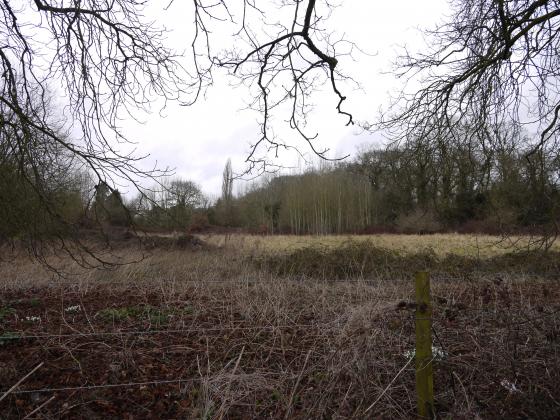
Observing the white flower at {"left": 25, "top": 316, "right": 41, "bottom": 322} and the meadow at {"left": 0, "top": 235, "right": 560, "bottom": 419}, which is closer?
the meadow at {"left": 0, "top": 235, "right": 560, "bottom": 419}

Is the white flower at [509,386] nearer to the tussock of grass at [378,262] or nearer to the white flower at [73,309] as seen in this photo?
the white flower at [73,309]

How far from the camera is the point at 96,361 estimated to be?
4348 millimetres

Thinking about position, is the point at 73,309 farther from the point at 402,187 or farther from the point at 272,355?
the point at 402,187

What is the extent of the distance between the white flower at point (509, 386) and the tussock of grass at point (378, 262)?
8.27m

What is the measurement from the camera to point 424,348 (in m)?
3.00

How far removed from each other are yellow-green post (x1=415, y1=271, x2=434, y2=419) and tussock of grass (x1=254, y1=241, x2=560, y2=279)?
8.66m

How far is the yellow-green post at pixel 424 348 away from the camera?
2.91 meters

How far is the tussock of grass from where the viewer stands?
12164 millimetres

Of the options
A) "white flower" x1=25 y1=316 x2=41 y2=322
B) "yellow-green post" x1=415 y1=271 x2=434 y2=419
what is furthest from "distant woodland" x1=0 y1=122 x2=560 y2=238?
"yellow-green post" x1=415 y1=271 x2=434 y2=419

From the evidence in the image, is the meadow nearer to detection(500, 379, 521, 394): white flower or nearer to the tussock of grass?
detection(500, 379, 521, 394): white flower

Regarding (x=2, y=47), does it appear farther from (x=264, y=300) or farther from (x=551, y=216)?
(x=551, y=216)

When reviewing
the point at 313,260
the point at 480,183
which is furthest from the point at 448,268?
the point at 480,183

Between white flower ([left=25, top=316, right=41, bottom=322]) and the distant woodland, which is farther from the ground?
the distant woodland

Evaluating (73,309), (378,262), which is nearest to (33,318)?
(73,309)
